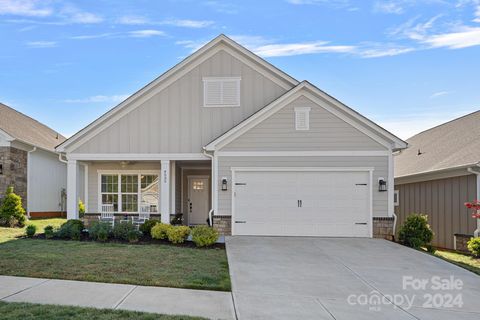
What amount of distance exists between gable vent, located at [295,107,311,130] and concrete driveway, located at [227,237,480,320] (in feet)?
13.5

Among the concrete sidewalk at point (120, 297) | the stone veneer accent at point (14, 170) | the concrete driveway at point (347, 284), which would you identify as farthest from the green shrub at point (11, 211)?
the concrete driveway at point (347, 284)

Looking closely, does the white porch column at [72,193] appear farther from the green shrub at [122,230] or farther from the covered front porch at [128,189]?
the green shrub at [122,230]

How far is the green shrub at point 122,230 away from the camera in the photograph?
11.1 meters

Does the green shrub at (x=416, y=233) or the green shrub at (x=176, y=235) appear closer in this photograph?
the green shrub at (x=176, y=235)

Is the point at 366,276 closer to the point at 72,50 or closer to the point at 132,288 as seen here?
the point at 132,288

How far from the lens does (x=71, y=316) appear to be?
178 inches

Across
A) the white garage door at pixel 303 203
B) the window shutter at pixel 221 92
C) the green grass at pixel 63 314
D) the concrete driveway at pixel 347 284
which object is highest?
the window shutter at pixel 221 92

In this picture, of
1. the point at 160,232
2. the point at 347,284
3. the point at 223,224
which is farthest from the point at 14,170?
the point at 347,284

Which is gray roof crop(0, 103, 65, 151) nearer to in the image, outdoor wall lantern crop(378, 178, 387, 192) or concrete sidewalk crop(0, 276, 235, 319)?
concrete sidewalk crop(0, 276, 235, 319)

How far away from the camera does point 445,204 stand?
13227 mm

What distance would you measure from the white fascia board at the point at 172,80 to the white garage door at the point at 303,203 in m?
3.91

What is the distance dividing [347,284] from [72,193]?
10.6 metres

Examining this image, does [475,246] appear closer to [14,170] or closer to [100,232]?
[100,232]

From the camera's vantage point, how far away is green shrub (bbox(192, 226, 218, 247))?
1002 centimetres
